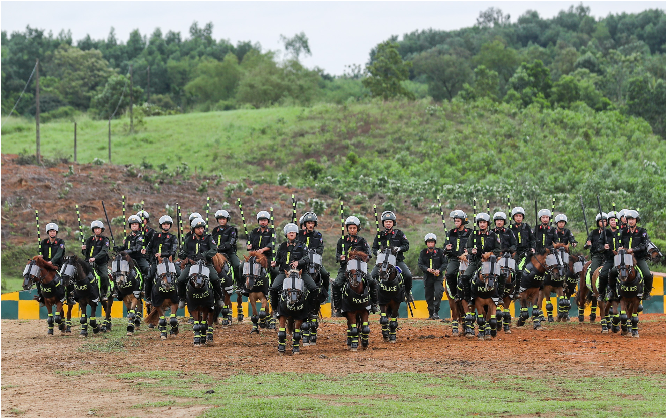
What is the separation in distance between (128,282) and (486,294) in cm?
805

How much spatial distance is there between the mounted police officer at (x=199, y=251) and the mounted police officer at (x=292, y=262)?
1999 millimetres

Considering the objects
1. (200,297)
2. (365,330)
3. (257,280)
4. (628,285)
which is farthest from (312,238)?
(628,285)

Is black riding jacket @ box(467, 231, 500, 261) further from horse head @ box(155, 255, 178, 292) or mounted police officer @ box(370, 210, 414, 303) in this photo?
horse head @ box(155, 255, 178, 292)

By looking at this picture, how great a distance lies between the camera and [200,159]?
199 ft

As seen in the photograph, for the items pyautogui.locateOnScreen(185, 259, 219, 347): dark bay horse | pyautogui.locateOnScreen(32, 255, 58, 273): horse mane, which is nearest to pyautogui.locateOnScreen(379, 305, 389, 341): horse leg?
pyautogui.locateOnScreen(185, 259, 219, 347): dark bay horse

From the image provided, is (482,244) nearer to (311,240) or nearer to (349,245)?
(349,245)

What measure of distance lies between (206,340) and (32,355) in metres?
3.33

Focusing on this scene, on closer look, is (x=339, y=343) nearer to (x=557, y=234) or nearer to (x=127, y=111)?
(x=557, y=234)

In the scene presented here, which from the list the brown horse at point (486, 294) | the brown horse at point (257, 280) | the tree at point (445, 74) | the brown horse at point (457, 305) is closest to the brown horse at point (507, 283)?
the brown horse at point (486, 294)

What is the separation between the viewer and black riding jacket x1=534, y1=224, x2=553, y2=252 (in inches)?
827

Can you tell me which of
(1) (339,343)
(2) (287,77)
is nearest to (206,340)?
(1) (339,343)

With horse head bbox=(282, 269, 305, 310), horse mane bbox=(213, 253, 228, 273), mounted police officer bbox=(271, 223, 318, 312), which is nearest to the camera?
horse head bbox=(282, 269, 305, 310)

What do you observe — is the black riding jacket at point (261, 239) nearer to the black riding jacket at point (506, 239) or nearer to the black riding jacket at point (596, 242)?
the black riding jacket at point (506, 239)

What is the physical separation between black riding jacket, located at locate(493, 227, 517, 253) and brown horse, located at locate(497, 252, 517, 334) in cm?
13
